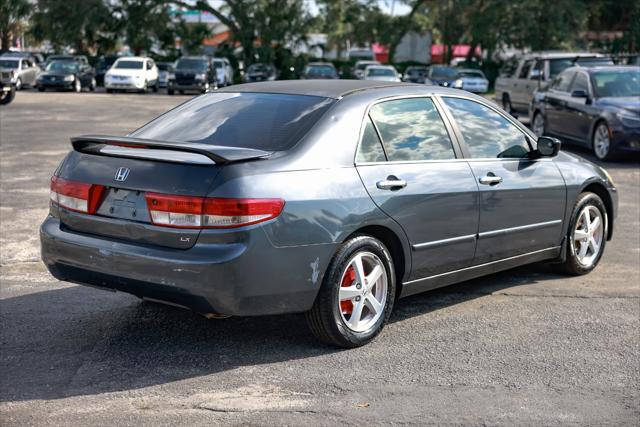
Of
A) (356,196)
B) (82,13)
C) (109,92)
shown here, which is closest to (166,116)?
(356,196)

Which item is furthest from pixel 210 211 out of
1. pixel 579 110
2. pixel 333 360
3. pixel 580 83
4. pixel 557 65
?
pixel 557 65

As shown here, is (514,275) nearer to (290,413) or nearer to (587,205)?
(587,205)

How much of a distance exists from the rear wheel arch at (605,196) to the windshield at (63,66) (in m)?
39.4

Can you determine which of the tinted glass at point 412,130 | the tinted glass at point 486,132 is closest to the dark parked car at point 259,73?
the tinted glass at point 486,132

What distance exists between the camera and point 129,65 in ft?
148

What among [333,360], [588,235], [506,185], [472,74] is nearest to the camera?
[333,360]

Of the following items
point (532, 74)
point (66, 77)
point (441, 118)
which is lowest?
point (66, 77)

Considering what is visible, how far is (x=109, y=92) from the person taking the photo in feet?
148

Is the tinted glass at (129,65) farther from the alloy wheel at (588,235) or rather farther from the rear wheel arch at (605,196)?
the alloy wheel at (588,235)

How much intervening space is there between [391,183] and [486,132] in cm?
131

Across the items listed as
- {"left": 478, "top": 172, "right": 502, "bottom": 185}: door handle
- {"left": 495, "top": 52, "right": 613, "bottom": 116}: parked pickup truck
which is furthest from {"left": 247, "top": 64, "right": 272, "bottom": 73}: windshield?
{"left": 478, "top": 172, "right": 502, "bottom": 185}: door handle

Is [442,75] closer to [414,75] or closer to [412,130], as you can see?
[414,75]

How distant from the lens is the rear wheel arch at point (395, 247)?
580 centimetres

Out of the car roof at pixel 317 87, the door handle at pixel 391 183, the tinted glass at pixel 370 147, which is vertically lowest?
the door handle at pixel 391 183
